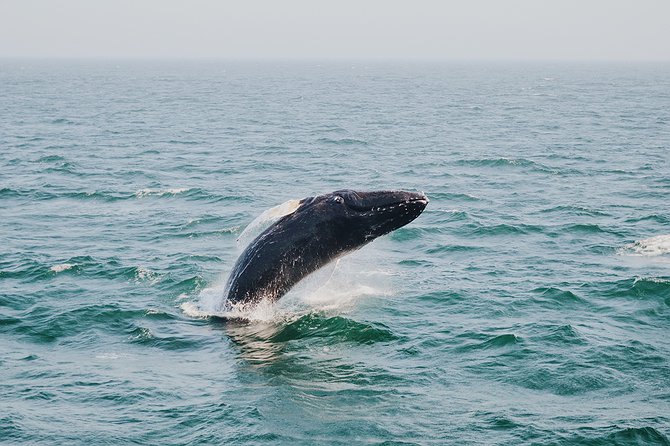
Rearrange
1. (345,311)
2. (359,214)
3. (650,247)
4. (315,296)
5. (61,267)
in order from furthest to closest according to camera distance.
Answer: (650,247) → (61,267) → (315,296) → (345,311) → (359,214)

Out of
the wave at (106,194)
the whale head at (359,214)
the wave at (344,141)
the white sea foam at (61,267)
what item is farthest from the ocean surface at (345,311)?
the wave at (344,141)

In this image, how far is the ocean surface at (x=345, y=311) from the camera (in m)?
19.4

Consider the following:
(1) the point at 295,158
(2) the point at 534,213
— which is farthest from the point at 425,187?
(1) the point at 295,158

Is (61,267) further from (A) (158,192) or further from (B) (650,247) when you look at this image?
(B) (650,247)

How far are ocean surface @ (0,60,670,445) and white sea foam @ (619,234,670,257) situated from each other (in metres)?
0.15

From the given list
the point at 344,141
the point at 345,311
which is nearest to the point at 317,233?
the point at 345,311

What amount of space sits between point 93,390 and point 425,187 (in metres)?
33.3

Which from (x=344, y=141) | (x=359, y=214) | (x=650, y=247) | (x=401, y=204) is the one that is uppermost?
(x=401, y=204)

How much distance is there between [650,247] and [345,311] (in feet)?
49.5

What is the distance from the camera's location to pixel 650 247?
34.8m

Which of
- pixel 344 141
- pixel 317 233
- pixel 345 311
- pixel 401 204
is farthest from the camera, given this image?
pixel 344 141

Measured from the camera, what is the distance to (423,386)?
21.4 meters

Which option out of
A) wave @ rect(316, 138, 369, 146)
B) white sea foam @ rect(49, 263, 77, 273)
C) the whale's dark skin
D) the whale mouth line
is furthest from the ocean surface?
wave @ rect(316, 138, 369, 146)

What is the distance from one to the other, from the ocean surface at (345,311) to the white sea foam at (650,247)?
0.15m
